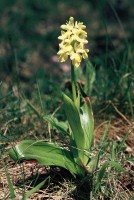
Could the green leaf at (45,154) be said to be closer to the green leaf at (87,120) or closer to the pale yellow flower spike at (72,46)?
the green leaf at (87,120)

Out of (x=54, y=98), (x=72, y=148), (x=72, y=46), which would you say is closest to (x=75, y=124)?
(x=72, y=148)

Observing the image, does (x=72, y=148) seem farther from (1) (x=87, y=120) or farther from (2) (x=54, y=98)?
(2) (x=54, y=98)

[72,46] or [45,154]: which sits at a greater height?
[72,46]

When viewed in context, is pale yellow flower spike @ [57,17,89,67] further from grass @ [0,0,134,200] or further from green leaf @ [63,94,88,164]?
grass @ [0,0,134,200]

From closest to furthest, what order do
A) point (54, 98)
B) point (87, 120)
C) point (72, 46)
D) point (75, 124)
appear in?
point (72, 46)
point (75, 124)
point (87, 120)
point (54, 98)

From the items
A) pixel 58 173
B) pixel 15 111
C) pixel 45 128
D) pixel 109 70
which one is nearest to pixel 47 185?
pixel 58 173

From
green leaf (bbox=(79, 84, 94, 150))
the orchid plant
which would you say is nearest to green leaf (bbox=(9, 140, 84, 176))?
the orchid plant
